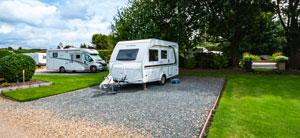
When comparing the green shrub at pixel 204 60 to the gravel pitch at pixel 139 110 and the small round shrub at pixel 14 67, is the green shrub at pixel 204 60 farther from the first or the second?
the small round shrub at pixel 14 67

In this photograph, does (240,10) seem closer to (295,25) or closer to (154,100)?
(295,25)

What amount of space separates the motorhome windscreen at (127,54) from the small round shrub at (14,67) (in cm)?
540

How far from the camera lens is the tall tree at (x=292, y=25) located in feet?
46.6

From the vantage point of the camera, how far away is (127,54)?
9133 millimetres

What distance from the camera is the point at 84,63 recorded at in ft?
58.4

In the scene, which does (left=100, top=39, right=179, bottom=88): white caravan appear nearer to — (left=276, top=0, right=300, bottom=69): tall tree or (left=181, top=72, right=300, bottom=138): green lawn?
(left=181, top=72, right=300, bottom=138): green lawn

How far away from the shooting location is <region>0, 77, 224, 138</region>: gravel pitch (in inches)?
169

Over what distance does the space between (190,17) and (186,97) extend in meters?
9.73

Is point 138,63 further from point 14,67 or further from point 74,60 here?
point 74,60

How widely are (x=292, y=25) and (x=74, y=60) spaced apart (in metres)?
19.1

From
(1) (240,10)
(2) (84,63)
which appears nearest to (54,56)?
(2) (84,63)

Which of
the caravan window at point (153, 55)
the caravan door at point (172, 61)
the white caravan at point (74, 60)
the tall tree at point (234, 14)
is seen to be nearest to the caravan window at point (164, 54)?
the caravan door at point (172, 61)

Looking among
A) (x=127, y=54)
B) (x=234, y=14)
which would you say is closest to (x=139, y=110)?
(x=127, y=54)

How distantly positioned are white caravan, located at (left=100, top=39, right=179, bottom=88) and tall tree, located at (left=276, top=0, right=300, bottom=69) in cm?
1096
